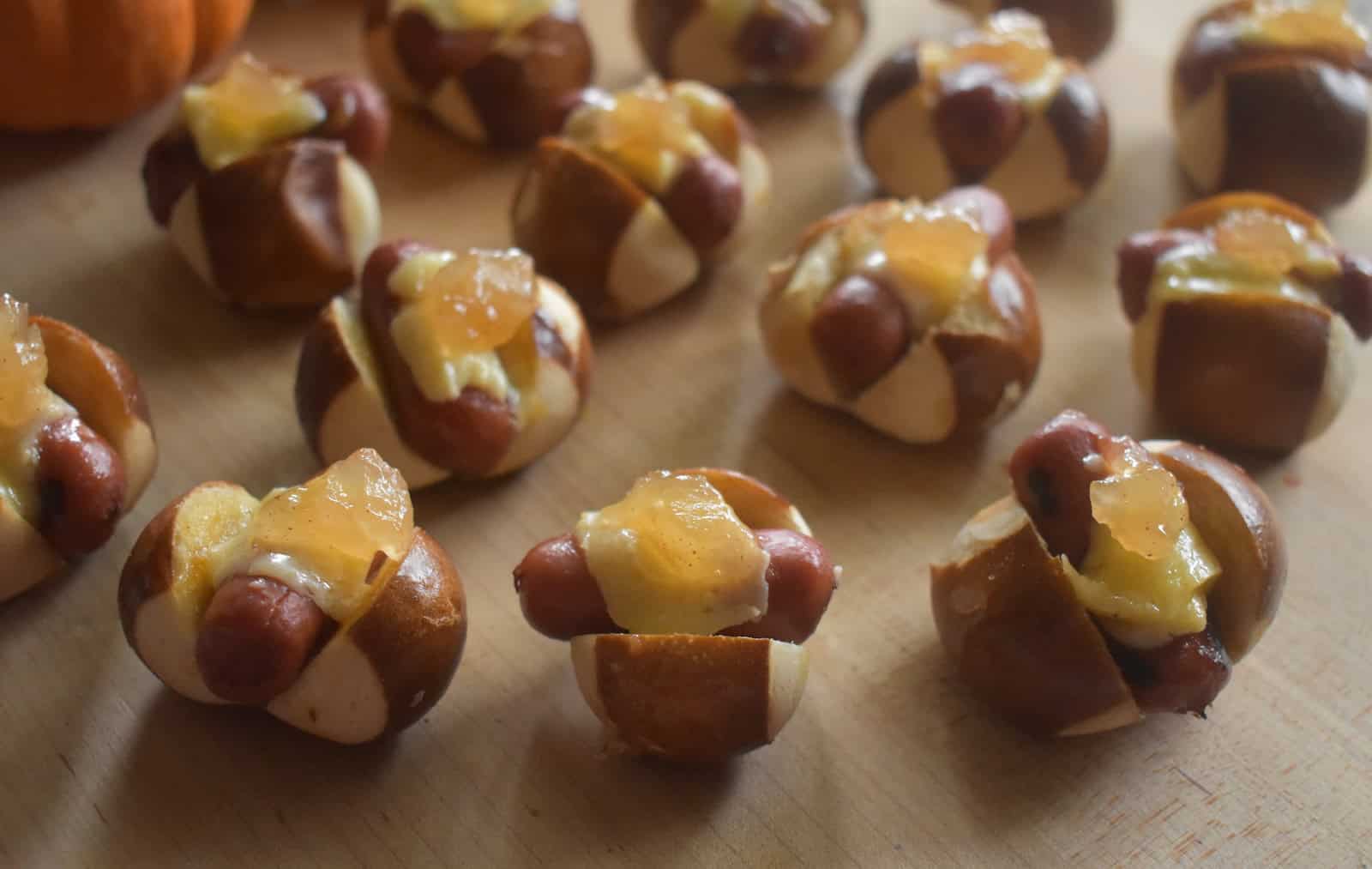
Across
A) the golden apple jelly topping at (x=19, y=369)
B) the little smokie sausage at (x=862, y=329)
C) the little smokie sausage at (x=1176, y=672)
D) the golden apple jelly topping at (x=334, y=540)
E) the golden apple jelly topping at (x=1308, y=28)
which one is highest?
the golden apple jelly topping at (x=1308, y=28)

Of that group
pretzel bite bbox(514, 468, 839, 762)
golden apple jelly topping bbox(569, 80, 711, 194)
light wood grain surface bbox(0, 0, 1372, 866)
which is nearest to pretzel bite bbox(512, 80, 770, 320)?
golden apple jelly topping bbox(569, 80, 711, 194)

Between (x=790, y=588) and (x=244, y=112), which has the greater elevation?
(x=244, y=112)

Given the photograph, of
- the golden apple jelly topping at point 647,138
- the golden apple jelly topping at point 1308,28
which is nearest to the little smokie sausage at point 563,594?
the golden apple jelly topping at point 647,138

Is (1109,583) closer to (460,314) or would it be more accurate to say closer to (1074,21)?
(460,314)

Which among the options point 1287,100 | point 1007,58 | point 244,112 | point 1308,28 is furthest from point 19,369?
point 1308,28

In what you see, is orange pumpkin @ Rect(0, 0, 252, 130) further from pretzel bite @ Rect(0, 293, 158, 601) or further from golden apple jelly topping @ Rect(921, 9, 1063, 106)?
golden apple jelly topping @ Rect(921, 9, 1063, 106)

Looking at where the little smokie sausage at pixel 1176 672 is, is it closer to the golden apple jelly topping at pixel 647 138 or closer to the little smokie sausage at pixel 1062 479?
the little smokie sausage at pixel 1062 479
